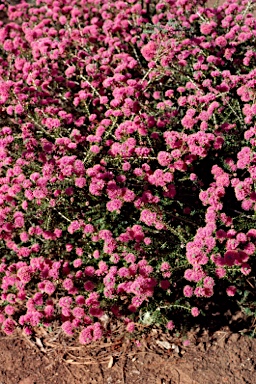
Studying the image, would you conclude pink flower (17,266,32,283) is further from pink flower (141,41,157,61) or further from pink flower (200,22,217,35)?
pink flower (200,22,217,35)

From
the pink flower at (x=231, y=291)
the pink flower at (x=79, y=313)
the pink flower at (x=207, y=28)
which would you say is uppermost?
the pink flower at (x=207, y=28)

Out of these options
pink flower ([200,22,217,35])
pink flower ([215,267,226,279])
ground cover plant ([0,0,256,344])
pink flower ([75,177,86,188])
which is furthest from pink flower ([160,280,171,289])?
pink flower ([200,22,217,35])

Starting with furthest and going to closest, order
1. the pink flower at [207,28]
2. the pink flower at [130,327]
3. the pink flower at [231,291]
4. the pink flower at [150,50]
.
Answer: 1. the pink flower at [207,28]
2. the pink flower at [150,50]
3. the pink flower at [130,327]
4. the pink flower at [231,291]

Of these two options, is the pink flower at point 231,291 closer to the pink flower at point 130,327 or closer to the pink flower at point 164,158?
the pink flower at point 130,327

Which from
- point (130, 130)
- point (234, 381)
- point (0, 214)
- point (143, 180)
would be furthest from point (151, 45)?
point (234, 381)

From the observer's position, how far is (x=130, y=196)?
9.81ft

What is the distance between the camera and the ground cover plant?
2955 millimetres

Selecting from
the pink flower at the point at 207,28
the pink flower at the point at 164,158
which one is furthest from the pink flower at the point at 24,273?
the pink flower at the point at 207,28

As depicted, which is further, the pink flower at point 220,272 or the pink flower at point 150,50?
the pink flower at point 150,50

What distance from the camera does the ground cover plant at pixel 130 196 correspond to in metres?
2.96

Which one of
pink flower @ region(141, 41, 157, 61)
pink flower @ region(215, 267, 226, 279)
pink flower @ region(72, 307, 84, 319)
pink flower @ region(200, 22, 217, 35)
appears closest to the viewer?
pink flower @ region(215, 267, 226, 279)

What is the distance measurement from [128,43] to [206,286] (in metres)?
3.13

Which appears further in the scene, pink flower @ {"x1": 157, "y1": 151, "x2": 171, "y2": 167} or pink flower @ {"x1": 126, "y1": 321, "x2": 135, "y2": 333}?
pink flower @ {"x1": 126, "y1": 321, "x2": 135, "y2": 333}

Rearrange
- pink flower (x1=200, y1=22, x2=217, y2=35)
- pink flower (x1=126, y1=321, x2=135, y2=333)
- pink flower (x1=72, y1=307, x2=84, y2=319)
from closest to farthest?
pink flower (x1=72, y1=307, x2=84, y2=319) < pink flower (x1=126, y1=321, x2=135, y2=333) < pink flower (x1=200, y1=22, x2=217, y2=35)
